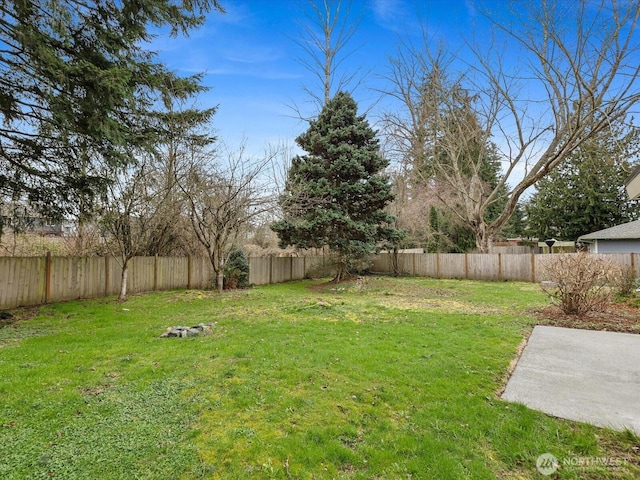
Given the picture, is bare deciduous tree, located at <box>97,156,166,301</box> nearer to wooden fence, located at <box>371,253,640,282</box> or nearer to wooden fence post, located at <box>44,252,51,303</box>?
wooden fence post, located at <box>44,252,51,303</box>

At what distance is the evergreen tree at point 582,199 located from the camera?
22.6 metres

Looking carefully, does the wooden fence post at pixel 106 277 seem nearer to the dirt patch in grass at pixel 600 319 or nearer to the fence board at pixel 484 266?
the dirt patch in grass at pixel 600 319

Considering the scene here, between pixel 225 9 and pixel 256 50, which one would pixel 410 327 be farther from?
pixel 256 50

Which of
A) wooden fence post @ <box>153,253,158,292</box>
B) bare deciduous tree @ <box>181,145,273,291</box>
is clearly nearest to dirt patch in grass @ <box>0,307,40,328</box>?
wooden fence post @ <box>153,253,158,292</box>

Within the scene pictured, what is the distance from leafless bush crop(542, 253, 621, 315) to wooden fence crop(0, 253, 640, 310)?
0.75 m

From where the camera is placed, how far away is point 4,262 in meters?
7.83

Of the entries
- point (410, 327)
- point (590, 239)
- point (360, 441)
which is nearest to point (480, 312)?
point (410, 327)

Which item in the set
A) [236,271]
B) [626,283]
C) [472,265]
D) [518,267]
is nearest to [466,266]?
[472,265]

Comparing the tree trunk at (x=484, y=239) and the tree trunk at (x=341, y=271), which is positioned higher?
the tree trunk at (x=484, y=239)

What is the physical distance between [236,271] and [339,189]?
496cm

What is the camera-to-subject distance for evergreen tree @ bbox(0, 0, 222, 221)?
521 cm

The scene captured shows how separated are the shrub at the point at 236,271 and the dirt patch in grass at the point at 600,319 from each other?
927cm

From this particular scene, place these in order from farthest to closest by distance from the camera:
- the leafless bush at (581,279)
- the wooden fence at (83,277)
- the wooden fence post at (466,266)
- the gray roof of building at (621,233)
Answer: the gray roof of building at (621,233)
the wooden fence post at (466,266)
the wooden fence at (83,277)
the leafless bush at (581,279)

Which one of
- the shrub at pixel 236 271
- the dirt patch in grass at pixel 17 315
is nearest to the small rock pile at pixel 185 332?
the dirt patch in grass at pixel 17 315
